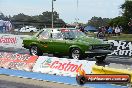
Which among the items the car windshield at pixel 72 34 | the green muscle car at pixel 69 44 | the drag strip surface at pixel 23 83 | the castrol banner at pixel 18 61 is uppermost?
the car windshield at pixel 72 34

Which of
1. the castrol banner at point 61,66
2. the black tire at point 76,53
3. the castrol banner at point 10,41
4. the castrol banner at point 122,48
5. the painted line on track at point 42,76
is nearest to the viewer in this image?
the painted line on track at point 42,76

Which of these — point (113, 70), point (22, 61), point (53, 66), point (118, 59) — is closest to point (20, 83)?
point (53, 66)

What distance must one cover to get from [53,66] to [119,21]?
4345cm

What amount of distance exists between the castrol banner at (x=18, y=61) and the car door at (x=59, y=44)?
258 cm

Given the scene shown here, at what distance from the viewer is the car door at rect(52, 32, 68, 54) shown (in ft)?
64.7

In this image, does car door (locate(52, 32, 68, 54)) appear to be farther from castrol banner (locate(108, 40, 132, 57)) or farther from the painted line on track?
castrol banner (locate(108, 40, 132, 57))

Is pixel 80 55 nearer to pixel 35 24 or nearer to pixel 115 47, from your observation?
pixel 115 47

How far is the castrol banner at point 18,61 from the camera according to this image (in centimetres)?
1744

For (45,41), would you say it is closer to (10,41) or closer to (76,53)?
(76,53)

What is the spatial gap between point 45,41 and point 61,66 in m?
4.86

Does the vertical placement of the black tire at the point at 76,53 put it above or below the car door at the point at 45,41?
below

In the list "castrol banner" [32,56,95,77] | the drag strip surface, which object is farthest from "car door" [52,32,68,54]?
the drag strip surface

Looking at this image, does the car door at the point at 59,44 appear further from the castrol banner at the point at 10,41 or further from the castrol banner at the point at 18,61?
the castrol banner at the point at 10,41

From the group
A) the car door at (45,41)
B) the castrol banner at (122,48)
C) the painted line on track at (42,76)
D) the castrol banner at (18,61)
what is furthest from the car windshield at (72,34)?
the painted line on track at (42,76)
